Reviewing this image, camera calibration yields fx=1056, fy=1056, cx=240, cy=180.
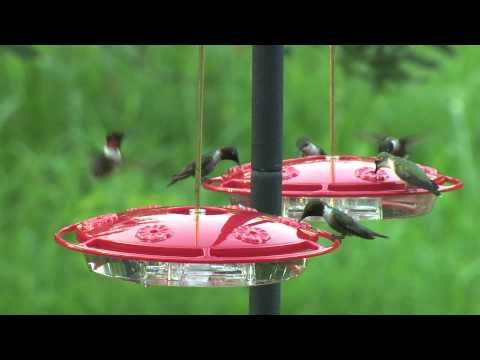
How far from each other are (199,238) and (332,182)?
0.70 metres

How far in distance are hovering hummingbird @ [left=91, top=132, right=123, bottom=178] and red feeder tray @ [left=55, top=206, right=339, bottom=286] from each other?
2.78 ft

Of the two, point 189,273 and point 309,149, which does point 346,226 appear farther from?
point 309,149

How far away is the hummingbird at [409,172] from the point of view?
2812 millimetres

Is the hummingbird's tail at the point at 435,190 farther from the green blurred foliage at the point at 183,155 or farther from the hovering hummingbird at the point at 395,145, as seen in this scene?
the green blurred foliage at the point at 183,155

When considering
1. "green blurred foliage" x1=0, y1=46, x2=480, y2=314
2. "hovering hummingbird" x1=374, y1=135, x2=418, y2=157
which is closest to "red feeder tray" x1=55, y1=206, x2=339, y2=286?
"hovering hummingbird" x1=374, y1=135, x2=418, y2=157

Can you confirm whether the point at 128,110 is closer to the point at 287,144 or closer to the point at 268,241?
the point at 287,144

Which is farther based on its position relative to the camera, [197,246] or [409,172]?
[409,172]

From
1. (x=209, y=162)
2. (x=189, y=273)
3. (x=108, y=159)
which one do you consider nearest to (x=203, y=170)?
(x=209, y=162)

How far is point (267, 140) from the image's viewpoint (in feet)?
8.64

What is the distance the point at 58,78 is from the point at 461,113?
9.24 ft

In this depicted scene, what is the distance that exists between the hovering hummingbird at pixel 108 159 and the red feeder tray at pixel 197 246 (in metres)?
0.85

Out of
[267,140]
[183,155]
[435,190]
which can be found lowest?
[183,155]
